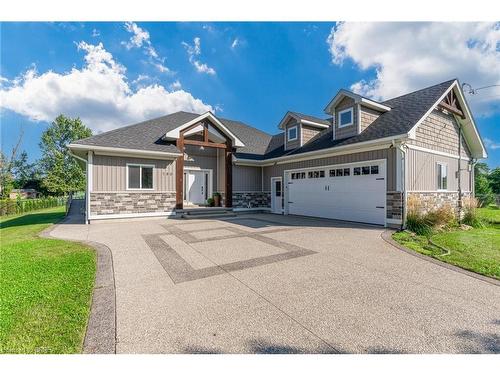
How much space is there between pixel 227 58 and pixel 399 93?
30.5 feet

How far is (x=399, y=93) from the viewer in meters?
12.9

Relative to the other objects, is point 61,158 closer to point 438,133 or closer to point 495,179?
point 438,133

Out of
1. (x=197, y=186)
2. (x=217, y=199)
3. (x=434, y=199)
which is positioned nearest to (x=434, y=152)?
(x=434, y=199)

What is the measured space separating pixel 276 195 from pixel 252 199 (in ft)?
5.11

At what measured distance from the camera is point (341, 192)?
36.3 ft

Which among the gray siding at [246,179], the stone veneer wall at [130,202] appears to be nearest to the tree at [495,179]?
the gray siding at [246,179]

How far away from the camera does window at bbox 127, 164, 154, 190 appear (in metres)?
11.7

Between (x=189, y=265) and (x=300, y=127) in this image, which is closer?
(x=189, y=265)

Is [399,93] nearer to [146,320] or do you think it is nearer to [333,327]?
[333,327]

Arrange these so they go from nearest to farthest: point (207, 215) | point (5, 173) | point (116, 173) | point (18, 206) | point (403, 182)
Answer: point (403, 182) → point (116, 173) → point (207, 215) → point (18, 206) → point (5, 173)

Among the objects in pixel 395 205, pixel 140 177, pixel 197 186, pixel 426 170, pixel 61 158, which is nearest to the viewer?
pixel 395 205

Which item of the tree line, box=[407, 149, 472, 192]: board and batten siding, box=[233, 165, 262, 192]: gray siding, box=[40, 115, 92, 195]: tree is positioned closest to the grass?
box=[233, 165, 262, 192]: gray siding

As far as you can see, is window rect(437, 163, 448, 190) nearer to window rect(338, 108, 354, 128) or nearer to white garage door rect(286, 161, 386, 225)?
white garage door rect(286, 161, 386, 225)

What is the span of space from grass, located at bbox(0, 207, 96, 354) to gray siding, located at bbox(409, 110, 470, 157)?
36.2 ft
